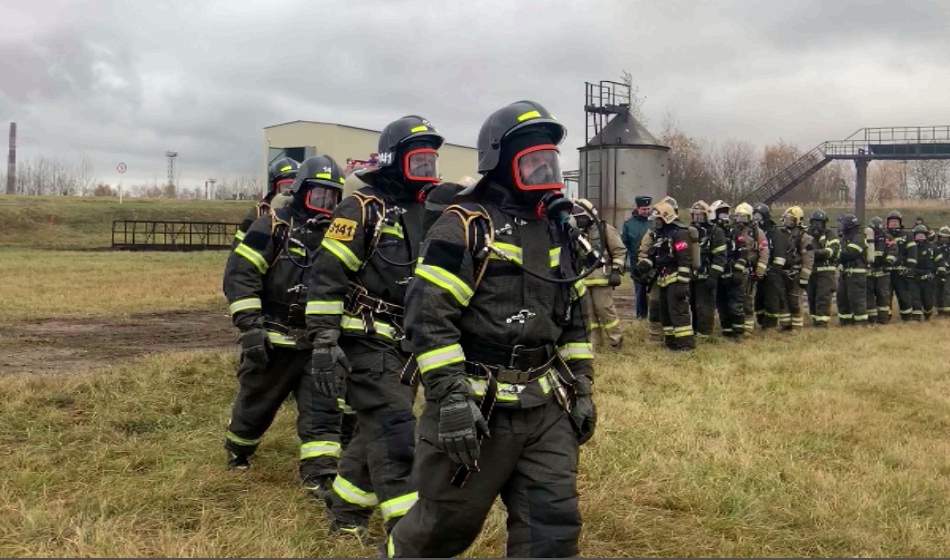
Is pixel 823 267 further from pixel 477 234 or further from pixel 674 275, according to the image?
pixel 477 234

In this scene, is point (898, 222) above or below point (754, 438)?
above

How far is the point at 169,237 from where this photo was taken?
34.4m

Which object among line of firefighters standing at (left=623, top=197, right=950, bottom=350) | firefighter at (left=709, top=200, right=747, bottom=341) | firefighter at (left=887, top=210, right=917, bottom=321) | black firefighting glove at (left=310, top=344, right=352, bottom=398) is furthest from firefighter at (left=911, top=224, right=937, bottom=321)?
black firefighting glove at (left=310, top=344, right=352, bottom=398)

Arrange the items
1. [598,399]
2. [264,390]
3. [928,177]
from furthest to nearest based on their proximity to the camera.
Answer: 1. [928,177]
2. [598,399]
3. [264,390]

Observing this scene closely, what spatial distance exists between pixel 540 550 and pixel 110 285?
1506cm

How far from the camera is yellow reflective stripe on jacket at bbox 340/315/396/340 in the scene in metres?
4.02

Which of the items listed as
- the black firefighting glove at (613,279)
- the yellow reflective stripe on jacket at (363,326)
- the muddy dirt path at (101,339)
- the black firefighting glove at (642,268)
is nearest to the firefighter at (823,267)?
the black firefighting glove at (642,268)

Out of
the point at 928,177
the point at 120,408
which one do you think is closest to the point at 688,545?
the point at 120,408

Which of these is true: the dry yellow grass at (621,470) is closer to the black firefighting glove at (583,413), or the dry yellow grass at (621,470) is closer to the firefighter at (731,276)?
the black firefighting glove at (583,413)

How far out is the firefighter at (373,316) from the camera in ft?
12.5

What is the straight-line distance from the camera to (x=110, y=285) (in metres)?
15.8

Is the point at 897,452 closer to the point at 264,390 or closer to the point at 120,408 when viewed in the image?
the point at 264,390

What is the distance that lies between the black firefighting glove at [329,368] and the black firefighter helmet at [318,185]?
1410mm

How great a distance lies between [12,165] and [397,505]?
7681 cm
